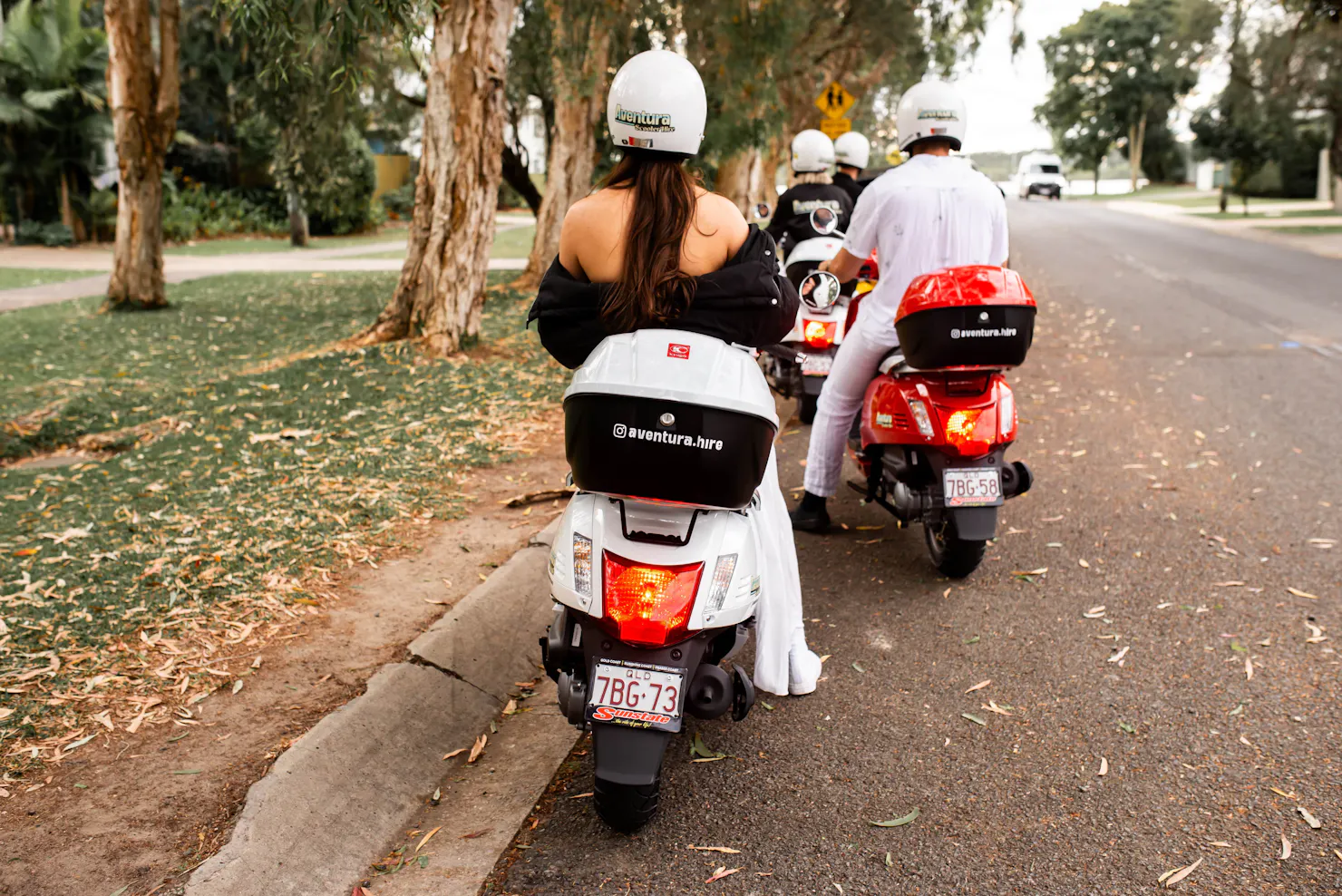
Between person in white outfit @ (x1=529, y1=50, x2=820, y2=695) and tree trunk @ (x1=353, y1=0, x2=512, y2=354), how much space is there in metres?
7.15

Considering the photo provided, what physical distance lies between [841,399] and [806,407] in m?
2.68

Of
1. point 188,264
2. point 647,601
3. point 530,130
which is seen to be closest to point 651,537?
point 647,601

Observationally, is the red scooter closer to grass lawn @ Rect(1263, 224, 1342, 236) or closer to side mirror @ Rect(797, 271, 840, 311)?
side mirror @ Rect(797, 271, 840, 311)

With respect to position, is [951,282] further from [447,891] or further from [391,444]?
[391,444]

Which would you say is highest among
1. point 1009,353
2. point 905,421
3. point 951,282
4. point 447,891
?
point 951,282

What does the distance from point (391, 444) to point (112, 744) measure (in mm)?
3665

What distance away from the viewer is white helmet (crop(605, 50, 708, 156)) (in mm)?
3236

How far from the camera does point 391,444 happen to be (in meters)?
7.07

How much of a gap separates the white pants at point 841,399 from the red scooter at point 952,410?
8 cm

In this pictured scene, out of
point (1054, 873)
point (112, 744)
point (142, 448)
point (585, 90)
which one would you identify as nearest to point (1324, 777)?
point (1054, 873)

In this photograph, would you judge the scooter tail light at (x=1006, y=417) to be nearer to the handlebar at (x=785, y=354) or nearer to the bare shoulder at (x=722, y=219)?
the bare shoulder at (x=722, y=219)

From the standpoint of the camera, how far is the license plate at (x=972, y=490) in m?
4.86

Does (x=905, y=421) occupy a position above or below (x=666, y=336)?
below

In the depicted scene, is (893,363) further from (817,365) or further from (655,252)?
(817,365)
